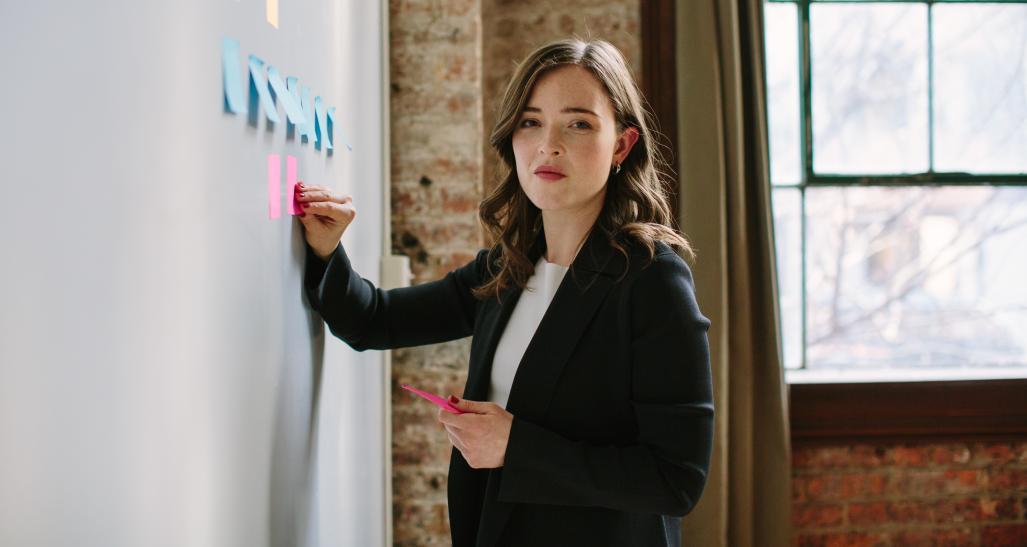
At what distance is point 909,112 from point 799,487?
1.32m

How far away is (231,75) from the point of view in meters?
0.83

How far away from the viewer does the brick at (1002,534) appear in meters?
2.80

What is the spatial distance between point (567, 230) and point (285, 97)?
1.53ft

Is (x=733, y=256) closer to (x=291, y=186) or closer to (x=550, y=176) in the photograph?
(x=550, y=176)

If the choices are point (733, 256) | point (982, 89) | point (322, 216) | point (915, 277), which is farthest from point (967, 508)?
point (322, 216)

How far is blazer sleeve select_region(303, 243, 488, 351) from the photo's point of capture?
4.17ft

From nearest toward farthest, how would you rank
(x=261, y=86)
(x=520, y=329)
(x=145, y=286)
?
(x=145, y=286) → (x=261, y=86) → (x=520, y=329)

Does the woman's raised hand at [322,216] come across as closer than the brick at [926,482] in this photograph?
Result: Yes

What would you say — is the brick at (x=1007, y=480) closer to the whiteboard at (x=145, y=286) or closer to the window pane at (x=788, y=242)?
the window pane at (x=788, y=242)

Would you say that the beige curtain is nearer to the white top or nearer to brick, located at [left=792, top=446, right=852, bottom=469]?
brick, located at [left=792, top=446, right=852, bottom=469]

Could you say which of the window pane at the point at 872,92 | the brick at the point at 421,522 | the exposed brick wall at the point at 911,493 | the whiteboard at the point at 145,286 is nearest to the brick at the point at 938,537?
the exposed brick wall at the point at 911,493

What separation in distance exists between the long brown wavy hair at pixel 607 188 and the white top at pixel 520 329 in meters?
0.04

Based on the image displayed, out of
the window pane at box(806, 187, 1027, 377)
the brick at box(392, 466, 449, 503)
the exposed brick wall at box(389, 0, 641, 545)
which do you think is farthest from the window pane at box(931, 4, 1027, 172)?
the brick at box(392, 466, 449, 503)

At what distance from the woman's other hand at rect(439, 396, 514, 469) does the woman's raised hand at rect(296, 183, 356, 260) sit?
0.31 meters
